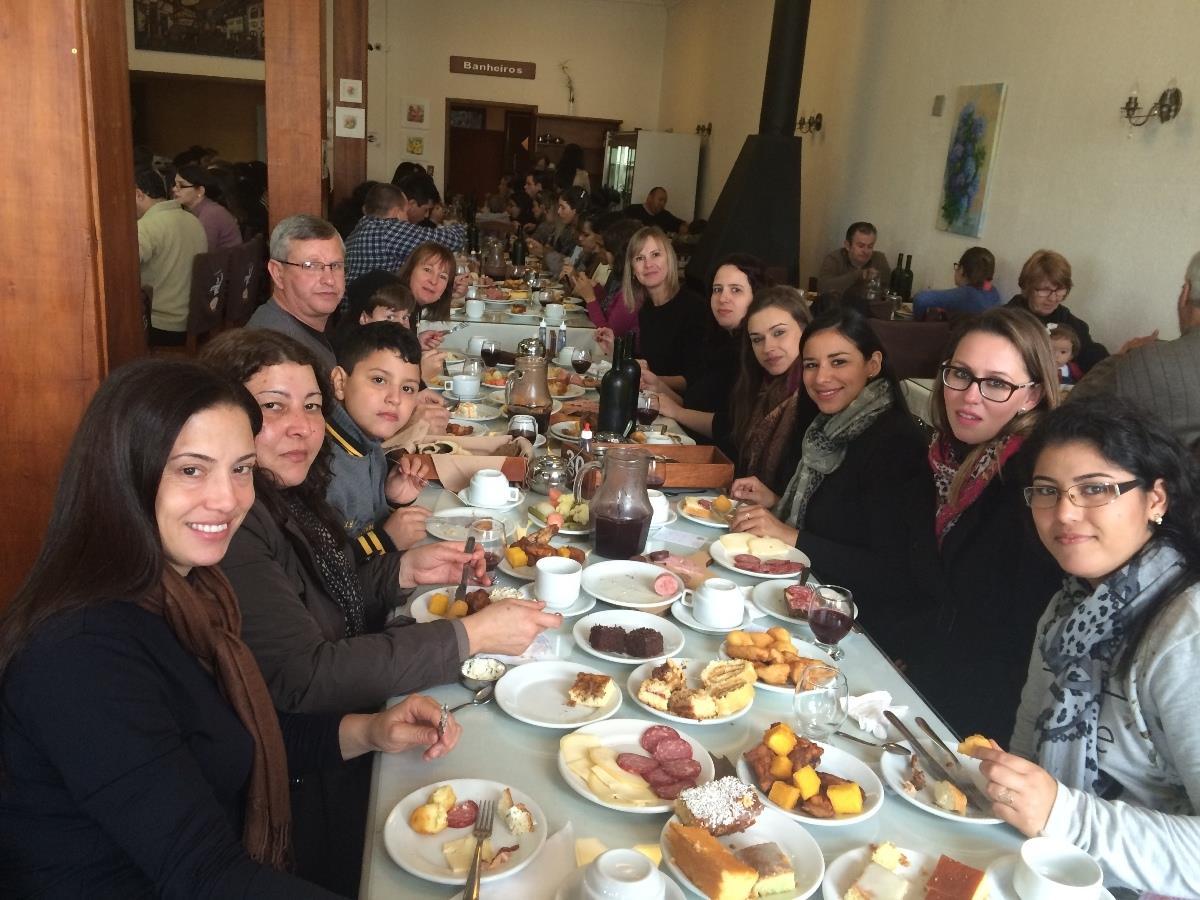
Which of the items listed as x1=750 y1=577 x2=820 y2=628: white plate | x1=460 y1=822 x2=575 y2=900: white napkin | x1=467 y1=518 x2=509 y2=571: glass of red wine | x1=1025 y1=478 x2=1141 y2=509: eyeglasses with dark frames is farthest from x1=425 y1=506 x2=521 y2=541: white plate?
x1=1025 y1=478 x2=1141 y2=509: eyeglasses with dark frames

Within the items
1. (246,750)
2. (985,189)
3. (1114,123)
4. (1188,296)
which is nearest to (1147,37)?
(1114,123)

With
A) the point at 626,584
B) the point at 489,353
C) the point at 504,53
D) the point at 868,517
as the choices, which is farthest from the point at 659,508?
the point at 504,53

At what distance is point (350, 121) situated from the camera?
24.7 feet

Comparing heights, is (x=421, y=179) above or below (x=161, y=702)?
above

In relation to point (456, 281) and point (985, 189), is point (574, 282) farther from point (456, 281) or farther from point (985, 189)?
point (985, 189)

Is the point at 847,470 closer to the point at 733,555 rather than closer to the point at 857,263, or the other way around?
the point at 733,555

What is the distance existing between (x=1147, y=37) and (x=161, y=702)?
5131 mm

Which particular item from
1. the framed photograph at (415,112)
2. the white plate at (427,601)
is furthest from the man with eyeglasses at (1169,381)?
the framed photograph at (415,112)

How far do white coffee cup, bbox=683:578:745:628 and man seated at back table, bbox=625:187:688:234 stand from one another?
29.2ft

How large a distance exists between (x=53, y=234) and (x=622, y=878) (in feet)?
6.62

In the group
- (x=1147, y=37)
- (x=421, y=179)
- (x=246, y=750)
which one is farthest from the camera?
(x=421, y=179)

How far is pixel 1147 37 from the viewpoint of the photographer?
441 cm

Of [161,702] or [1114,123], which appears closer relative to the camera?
[161,702]

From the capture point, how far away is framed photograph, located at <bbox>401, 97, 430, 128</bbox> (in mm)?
12281
